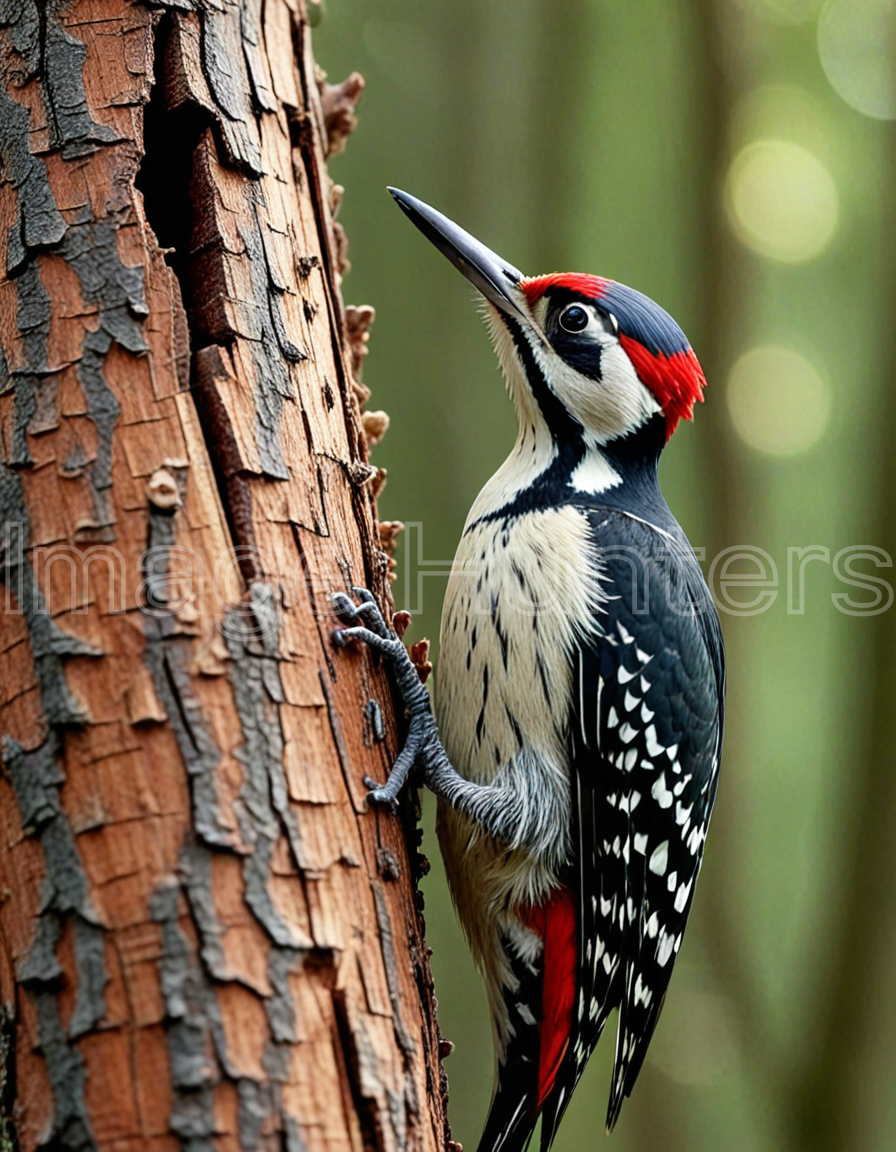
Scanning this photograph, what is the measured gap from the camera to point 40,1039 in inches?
67.9

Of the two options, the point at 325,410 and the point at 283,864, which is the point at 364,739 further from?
the point at 325,410

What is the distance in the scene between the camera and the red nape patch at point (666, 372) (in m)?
2.93

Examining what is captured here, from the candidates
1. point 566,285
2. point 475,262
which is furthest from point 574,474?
point 475,262

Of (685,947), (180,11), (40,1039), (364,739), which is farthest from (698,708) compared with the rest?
(685,947)

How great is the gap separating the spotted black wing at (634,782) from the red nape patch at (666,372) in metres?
0.40

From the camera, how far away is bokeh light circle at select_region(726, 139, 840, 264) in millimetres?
4770

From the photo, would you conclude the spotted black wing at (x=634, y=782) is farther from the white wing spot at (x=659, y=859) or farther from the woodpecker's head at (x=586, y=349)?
the woodpecker's head at (x=586, y=349)

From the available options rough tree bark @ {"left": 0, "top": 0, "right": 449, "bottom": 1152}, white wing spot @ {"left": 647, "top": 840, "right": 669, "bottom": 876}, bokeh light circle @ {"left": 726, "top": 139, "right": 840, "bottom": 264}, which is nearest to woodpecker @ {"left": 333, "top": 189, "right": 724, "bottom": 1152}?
white wing spot @ {"left": 647, "top": 840, "right": 669, "bottom": 876}

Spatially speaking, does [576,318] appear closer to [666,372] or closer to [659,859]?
[666,372]

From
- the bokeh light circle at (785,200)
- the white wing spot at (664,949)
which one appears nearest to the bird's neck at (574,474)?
the white wing spot at (664,949)

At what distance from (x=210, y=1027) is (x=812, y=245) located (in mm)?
4494

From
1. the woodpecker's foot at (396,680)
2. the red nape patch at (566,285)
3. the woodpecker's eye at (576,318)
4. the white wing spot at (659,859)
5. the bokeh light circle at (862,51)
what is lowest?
→ the white wing spot at (659,859)

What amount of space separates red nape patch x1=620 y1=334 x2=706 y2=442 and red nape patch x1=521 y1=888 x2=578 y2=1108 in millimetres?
1362

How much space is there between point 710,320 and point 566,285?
183cm
